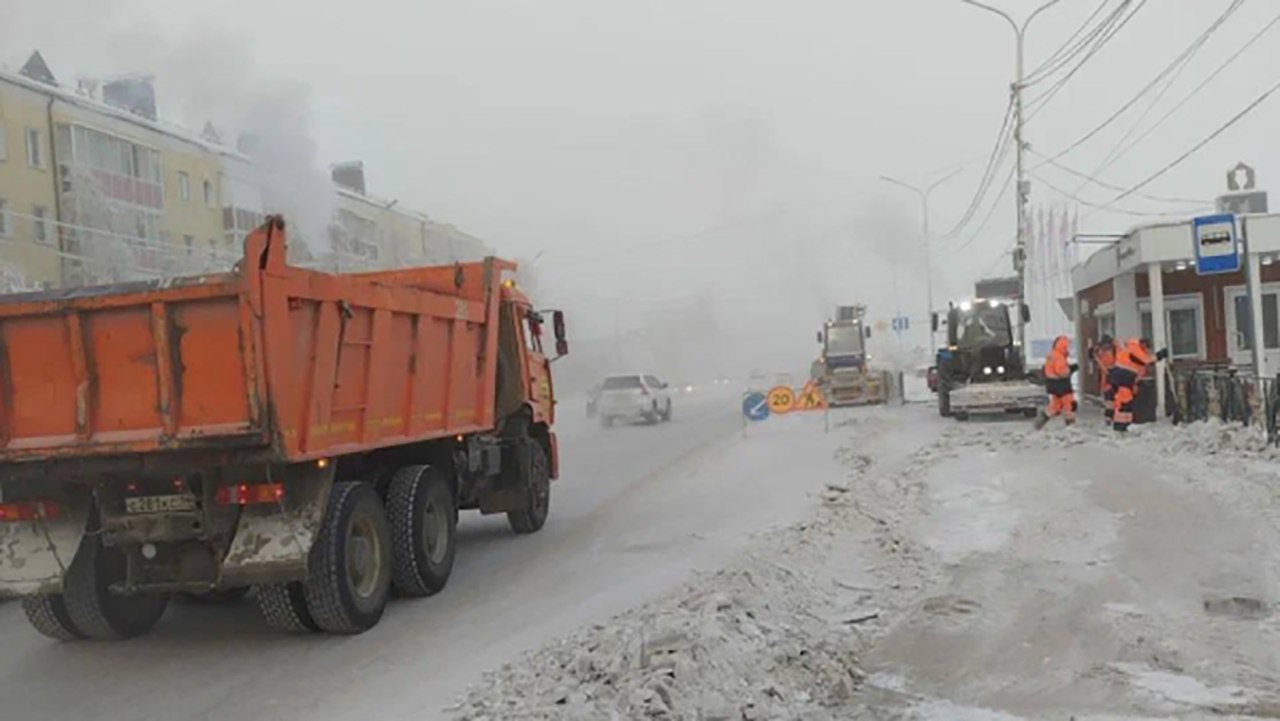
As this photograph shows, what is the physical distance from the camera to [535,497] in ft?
38.1

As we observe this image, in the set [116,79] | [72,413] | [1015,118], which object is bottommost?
[72,413]

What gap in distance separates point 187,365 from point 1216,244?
14543 mm

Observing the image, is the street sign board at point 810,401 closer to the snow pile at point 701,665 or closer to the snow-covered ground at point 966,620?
the snow-covered ground at point 966,620

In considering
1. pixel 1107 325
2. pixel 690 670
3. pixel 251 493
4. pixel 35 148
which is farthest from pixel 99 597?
pixel 35 148

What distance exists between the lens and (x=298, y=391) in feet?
22.2

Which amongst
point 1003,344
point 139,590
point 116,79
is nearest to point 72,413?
point 139,590

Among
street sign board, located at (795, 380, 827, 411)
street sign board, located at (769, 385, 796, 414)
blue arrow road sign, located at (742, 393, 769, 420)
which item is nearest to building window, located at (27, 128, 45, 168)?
blue arrow road sign, located at (742, 393, 769, 420)

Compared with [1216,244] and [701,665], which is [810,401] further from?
[701,665]

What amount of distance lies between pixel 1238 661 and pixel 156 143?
1255 inches

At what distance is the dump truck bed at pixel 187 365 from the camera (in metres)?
6.46

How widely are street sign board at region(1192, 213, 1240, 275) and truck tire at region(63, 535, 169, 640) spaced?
14546 mm

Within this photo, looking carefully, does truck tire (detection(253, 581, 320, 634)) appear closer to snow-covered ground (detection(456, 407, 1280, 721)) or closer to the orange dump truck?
the orange dump truck

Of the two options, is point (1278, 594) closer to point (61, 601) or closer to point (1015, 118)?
point (61, 601)

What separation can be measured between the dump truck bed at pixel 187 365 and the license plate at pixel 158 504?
48 centimetres
